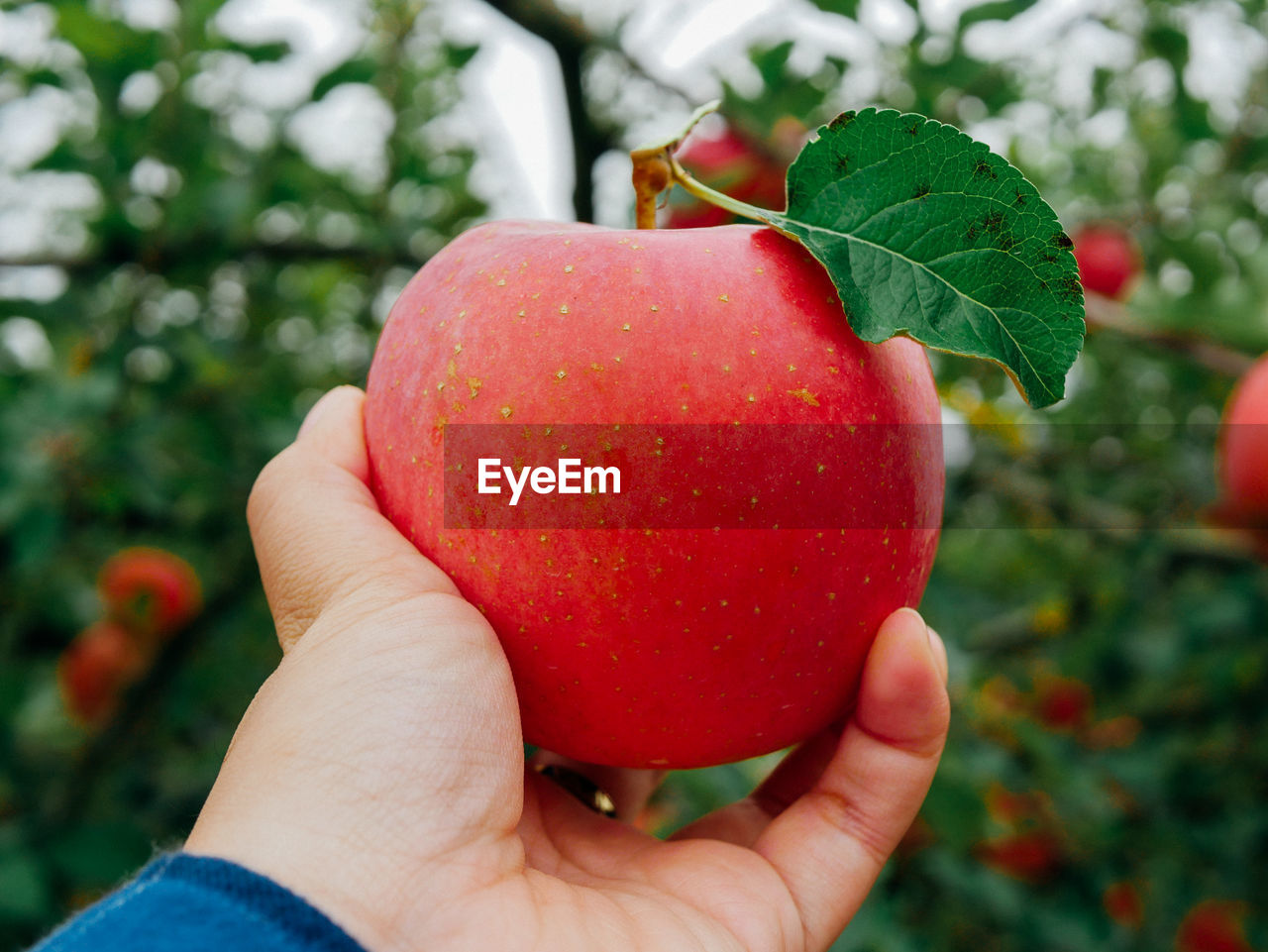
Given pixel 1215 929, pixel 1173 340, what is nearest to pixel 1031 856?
pixel 1215 929

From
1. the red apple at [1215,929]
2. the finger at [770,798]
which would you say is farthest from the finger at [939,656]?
the red apple at [1215,929]

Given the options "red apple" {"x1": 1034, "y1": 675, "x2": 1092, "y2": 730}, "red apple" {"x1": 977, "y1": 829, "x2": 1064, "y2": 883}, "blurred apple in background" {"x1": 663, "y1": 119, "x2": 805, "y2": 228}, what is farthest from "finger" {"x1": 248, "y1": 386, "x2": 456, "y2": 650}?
"red apple" {"x1": 1034, "y1": 675, "x2": 1092, "y2": 730}

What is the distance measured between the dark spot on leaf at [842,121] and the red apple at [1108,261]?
162cm

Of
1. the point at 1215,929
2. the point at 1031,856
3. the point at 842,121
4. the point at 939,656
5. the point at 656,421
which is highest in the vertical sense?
the point at 842,121

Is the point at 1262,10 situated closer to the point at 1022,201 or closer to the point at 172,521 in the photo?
the point at 1022,201

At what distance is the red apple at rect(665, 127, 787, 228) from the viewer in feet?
5.46

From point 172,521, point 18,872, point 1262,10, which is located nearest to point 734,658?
point 18,872

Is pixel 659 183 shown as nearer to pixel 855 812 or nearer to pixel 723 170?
pixel 855 812

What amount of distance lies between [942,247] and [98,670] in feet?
8.42

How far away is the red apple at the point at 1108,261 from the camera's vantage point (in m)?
2.08

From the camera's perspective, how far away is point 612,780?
103cm

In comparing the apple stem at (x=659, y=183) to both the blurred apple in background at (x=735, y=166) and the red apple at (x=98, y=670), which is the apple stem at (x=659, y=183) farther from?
the red apple at (x=98, y=670)

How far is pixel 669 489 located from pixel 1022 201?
323 mm

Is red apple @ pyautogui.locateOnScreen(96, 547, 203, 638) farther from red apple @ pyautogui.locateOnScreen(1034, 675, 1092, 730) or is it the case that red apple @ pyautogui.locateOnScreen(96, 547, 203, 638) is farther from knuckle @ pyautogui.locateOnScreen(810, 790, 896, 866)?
red apple @ pyautogui.locateOnScreen(1034, 675, 1092, 730)
